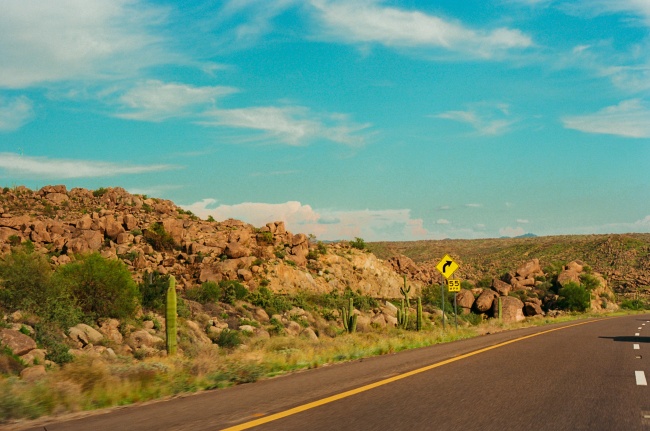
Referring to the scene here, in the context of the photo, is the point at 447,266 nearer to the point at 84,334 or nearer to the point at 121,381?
the point at 84,334

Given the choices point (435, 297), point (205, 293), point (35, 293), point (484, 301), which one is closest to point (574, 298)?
point (484, 301)

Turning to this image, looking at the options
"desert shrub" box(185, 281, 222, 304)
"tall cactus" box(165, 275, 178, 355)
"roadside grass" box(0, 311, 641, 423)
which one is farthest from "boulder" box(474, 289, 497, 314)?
"roadside grass" box(0, 311, 641, 423)

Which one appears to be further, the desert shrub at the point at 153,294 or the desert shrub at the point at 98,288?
the desert shrub at the point at 153,294

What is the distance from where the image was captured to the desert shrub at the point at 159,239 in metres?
55.8

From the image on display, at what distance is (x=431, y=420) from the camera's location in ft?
25.3

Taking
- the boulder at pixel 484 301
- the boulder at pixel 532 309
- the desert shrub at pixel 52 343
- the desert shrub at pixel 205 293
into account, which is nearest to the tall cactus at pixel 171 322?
the desert shrub at pixel 52 343

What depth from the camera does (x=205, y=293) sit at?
4656 cm

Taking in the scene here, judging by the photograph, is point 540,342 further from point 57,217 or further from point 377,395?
point 57,217

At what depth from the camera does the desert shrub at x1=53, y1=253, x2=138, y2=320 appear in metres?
35.3

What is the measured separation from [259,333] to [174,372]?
91.7ft

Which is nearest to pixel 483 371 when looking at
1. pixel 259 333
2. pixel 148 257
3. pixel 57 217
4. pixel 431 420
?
pixel 431 420

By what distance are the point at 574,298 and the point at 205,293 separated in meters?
42.0

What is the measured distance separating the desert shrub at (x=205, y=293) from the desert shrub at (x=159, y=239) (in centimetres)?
941

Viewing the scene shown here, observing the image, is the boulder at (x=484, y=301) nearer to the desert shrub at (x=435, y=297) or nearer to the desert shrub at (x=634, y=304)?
the desert shrub at (x=435, y=297)
